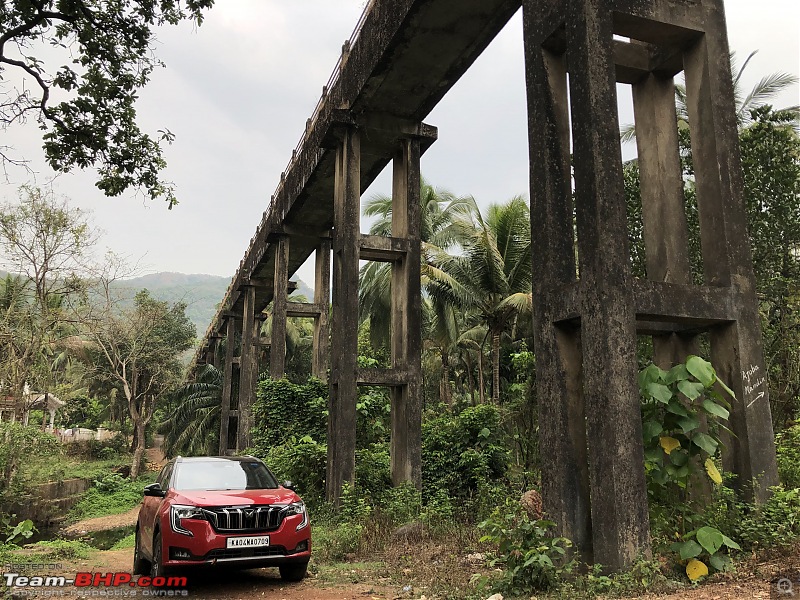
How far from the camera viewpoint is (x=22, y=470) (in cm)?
1845

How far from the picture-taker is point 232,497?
6.80m

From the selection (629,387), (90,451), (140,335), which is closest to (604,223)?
(629,387)

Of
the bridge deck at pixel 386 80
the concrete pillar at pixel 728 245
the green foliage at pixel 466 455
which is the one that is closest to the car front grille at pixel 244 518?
the concrete pillar at pixel 728 245

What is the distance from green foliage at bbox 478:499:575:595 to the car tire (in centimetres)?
330

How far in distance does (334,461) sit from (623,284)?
309 inches

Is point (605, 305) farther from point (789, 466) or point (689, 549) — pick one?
point (789, 466)

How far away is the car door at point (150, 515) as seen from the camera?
701cm

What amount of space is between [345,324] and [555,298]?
6.58 m

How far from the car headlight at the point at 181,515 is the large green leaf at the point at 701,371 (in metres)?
4.97

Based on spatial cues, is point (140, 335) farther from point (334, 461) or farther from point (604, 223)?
point (604, 223)

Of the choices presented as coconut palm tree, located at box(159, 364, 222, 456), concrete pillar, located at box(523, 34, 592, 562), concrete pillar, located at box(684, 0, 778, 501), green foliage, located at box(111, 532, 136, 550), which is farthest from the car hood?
coconut palm tree, located at box(159, 364, 222, 456)

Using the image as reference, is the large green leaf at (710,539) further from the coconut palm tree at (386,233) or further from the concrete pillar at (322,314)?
the coconut palm tree at (386,233)

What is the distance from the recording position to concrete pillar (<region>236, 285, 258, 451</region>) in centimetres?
2130

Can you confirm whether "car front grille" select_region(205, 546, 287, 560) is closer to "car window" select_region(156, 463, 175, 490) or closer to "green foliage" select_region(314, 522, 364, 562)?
"car window" select_region(156, 463, 175, 490)
